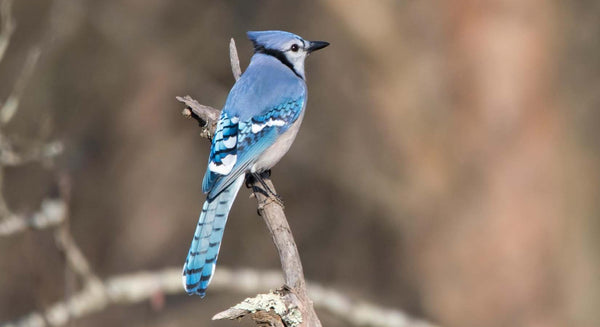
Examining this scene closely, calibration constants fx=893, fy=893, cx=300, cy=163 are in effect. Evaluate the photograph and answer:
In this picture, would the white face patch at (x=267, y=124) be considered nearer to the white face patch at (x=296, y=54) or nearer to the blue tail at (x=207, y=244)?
the blue tail at (x=207, y=244)

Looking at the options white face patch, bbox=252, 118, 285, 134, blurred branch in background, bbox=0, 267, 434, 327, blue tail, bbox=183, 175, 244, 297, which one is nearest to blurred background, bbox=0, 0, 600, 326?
blurred branch in background, bbox=0, 267, 434, 327

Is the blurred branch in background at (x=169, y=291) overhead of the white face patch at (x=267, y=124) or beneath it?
beneath

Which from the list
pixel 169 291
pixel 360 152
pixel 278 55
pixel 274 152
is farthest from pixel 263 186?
pixel 360 152

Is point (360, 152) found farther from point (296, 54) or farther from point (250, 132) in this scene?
point (250, 132)

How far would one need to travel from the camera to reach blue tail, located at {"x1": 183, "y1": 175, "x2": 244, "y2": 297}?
341 centimetres

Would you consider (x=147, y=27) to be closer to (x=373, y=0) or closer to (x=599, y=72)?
(x=373, y=0)

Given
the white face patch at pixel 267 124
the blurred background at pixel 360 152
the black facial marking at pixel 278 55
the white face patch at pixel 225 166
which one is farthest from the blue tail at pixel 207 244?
the blurred background at pixel 360 152

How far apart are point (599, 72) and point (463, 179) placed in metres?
1.85

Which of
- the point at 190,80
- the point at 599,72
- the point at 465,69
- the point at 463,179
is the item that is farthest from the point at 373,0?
the point at 190,80

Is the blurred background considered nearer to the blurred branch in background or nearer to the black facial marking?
the blurred branch in background

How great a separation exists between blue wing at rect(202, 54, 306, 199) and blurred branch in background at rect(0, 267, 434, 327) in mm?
1177

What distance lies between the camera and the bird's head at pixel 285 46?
4.22m

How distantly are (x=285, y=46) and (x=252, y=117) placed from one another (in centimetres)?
53

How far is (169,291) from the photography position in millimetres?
4734
